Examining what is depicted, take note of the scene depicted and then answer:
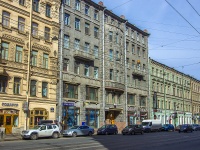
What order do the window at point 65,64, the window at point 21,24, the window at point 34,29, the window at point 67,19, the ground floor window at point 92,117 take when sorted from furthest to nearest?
the ground floor window at point 92,117
the window at point 67,19
the window at point 65,64
the window at point 34,29
the window at point 21,24

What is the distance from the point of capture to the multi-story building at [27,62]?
107 feet

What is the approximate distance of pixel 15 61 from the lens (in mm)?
33719

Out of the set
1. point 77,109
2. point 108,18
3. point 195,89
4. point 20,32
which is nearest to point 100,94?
point 77,109

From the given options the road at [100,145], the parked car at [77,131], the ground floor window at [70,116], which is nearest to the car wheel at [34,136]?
the road at [100,145]

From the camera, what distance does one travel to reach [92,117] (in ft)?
146

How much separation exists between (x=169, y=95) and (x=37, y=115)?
43.6m

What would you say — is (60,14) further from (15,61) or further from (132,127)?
(132,127)

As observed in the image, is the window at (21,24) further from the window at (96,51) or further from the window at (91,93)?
the window at (96,51)

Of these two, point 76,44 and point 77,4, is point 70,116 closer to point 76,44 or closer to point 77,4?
point 76,44

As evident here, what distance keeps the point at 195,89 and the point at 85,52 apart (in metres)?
57.3

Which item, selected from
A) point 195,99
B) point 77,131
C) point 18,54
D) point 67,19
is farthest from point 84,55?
point 195,99

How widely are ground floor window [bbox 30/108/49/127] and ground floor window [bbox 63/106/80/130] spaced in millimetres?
3388

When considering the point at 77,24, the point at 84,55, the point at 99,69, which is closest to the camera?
the point at 84,55

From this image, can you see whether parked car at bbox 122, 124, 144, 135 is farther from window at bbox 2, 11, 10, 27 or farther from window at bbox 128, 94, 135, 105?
window at bbox 2, 11, 10, 27
